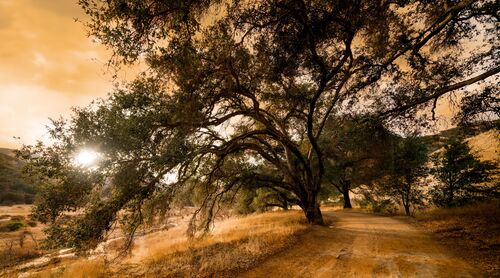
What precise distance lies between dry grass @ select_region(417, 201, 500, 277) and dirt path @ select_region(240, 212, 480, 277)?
39 centimetres

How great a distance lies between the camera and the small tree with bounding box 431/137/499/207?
1459 cm

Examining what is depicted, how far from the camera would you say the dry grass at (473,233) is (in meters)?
6.12

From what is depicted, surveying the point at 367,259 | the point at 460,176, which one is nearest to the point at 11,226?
the point at 367,259

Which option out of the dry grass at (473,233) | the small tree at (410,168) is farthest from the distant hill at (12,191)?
the dry grass at (473,233)

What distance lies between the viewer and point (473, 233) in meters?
8.27

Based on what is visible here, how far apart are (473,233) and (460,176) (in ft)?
29.1

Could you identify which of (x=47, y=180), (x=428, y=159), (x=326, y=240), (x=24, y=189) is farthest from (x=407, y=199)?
(x=24, y=189)

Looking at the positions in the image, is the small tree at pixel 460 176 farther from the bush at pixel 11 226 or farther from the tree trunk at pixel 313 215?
the bush at pixel 11 226

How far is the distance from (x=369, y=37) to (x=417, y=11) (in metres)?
1.61

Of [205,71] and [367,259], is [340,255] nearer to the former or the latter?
[367,259]

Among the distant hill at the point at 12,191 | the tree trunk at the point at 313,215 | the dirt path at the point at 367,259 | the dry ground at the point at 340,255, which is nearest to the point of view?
the dirt path at the point at 367,259

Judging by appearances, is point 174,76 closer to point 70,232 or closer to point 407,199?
point 70,232

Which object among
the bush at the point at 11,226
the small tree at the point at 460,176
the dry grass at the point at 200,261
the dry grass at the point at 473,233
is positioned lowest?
the bush at the point at 11,226

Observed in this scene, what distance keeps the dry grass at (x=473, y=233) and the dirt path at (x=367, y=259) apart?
1.29ft
